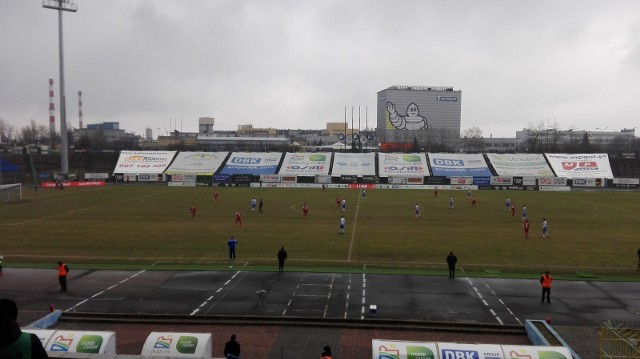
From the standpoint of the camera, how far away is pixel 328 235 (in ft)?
113

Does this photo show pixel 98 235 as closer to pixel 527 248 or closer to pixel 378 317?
pixel 378 317

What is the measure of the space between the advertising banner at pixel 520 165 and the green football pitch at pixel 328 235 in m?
25.4

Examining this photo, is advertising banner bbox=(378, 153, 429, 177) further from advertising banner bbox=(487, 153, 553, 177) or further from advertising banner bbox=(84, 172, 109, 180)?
advertising banner bbox=(84, 172, 109, 180)

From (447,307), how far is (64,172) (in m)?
82.0

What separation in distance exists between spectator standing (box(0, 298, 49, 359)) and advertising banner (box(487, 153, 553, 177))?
3313 inches

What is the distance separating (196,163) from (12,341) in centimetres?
8968

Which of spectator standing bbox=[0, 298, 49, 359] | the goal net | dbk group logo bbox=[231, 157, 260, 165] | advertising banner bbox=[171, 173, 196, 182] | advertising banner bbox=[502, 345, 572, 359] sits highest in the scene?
dbk group logo bbox=[231, 157, 260, 165]

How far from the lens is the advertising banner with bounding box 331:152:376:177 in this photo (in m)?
84.8

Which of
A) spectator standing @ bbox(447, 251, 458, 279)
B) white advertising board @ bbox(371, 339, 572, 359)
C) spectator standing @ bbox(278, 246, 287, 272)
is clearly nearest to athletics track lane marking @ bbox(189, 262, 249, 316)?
spectator standing @ bbox(278, 246, 287, 272)

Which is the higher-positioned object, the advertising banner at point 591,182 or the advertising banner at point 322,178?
the advertising banner at point 322,178

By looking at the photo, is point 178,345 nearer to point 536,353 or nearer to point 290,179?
point 536,353

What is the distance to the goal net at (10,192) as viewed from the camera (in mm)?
55938

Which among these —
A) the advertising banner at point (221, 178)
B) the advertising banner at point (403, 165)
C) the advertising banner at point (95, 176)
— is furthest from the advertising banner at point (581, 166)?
the advertising banner at point (95, 176)

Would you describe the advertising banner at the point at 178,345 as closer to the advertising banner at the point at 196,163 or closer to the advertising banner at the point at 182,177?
the advertising banner at the point at 182,177
